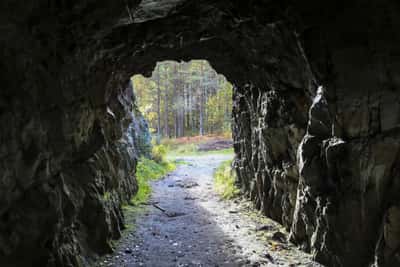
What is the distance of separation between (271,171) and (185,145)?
1026 inches

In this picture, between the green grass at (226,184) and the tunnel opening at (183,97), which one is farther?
the tunnel opening at (183,97)

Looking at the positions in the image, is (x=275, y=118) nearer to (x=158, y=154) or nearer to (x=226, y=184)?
(x=226, y=184)

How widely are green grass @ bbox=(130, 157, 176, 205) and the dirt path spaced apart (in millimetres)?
660

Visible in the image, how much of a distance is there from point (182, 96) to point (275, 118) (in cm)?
3823

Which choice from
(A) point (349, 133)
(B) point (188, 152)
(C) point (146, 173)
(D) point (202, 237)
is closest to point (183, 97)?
(B) point (188, 152)

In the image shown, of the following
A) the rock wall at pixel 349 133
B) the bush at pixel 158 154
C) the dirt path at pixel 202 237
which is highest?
the rock wall at pixel 349 133

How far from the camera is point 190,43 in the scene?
11.5 meters

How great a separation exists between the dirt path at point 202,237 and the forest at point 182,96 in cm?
3145

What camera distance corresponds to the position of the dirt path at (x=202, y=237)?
880 centimetres

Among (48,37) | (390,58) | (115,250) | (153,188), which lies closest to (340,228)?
(390,58)

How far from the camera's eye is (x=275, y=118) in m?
10.9

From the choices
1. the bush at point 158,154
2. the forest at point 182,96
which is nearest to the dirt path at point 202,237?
the bush at point 158,154

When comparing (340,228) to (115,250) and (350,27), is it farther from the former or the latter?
(115,250)

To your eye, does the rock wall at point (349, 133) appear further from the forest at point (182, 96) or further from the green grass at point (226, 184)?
the forest at point (182, 96)
